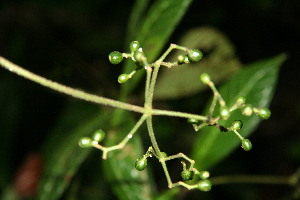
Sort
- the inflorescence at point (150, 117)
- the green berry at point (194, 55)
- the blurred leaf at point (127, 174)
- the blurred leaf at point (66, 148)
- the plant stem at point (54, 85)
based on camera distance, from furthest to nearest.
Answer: the blurred leaf at point (66, 148), the blurred leaf at point (127, 174), the green berry at point (194, 55), the inflorescence at point (150, 117), the plant stem at point (54, 85)

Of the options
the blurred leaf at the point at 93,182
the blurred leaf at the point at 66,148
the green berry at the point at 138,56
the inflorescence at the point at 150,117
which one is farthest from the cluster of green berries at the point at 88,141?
the blurred leaf at the point at 93,182

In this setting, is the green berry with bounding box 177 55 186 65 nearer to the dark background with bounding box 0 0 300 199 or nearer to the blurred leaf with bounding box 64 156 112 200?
the dark background with bounding box 0 0 300 199

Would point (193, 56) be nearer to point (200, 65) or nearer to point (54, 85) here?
point (54, 85)

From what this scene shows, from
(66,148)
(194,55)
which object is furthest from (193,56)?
(66,148)

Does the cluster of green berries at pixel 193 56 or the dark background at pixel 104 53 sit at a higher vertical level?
the dark background at pixel 104 53

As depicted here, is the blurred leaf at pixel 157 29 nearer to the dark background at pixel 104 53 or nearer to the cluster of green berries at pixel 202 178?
the cluster of green berries at pixel 202 178

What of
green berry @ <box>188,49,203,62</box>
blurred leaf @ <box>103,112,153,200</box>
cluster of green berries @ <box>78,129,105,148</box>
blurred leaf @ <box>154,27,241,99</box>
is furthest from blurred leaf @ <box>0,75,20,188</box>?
green berry @ <box>188,49,203,62</box>
